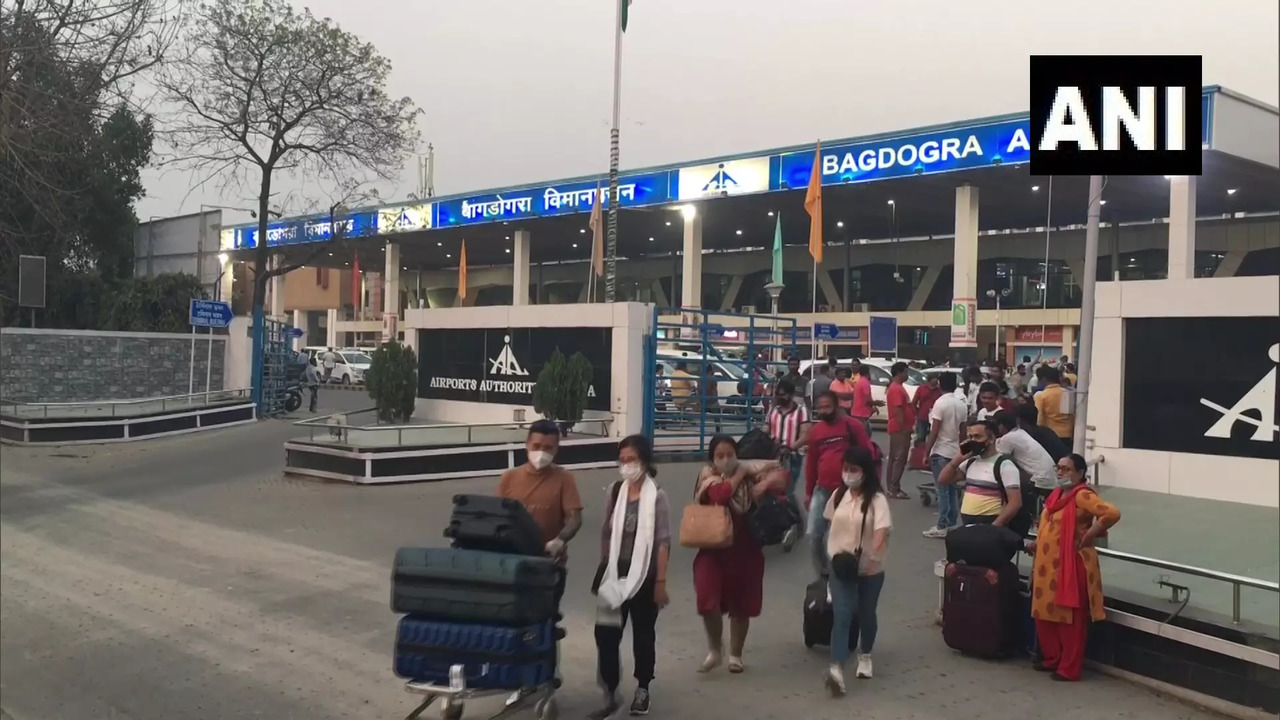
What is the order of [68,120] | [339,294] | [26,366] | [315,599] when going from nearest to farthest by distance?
[315,599], [68,120], [26,366], [339,294]

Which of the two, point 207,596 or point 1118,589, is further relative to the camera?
point 207,596

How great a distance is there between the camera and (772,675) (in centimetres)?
614

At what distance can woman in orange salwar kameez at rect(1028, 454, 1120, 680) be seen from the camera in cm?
589

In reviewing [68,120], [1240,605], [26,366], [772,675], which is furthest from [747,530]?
[26,366]

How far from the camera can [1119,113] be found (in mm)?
3861

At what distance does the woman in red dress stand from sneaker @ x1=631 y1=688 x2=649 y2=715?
70 centimetres

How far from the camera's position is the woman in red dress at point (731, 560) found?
5926 mm

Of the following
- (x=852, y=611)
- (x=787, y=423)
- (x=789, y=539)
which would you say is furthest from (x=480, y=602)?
(x=787, y=423)

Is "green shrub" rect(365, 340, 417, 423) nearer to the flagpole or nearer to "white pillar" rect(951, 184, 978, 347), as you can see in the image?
the flagpole

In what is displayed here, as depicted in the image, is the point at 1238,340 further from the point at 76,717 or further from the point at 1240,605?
the point at 76,717

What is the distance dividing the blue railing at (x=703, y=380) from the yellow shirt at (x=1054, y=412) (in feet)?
20.3

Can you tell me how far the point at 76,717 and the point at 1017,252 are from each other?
1520 inches

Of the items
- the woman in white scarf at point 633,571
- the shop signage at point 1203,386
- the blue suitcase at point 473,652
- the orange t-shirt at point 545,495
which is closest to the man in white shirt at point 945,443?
the shop signage at point 1203,386

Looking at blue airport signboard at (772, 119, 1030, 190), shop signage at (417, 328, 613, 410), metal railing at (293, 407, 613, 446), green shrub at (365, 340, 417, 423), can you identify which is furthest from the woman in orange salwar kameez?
blue airport signboard at (772, 119, 1030, 190)
